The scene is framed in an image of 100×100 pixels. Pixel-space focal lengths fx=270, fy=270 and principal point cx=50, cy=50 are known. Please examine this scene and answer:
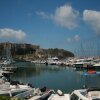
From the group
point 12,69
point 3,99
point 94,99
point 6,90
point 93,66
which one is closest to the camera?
point 3,99

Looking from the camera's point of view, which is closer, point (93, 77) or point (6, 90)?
point (6, 90)

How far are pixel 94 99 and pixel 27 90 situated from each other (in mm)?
12817

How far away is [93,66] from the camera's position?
317 feet

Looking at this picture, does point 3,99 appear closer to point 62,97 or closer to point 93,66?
point 62,97

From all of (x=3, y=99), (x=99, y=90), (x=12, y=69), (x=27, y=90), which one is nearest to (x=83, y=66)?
(x=12, y=69)

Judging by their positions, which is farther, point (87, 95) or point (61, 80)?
point (61, 80)

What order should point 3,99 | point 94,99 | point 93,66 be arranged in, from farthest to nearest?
point 93,66 → point 94,99 → point 3,99

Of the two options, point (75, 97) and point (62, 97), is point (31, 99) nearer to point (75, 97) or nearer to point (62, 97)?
point (62, 97)

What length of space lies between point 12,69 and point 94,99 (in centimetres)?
7386

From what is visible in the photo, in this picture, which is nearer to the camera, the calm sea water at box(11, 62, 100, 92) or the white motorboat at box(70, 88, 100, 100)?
the white motorboat at box(70, 88, 100, 100)

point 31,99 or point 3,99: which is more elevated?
point 3,99

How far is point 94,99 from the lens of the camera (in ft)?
57.3

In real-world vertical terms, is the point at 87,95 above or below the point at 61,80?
above

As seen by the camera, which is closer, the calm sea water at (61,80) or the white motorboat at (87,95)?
the white motorboat at (87,95)
